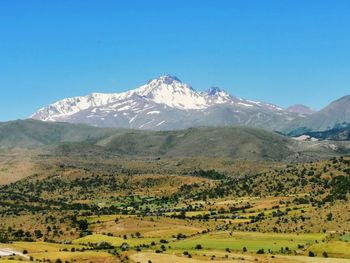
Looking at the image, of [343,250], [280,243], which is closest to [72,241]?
[280,243]

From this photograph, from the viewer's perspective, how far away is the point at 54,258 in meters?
143

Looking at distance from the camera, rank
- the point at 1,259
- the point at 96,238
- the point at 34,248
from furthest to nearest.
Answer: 1. the point at 96,238
2. the point at 34,248
3. the point at 1,259

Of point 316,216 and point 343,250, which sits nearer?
point 343,250

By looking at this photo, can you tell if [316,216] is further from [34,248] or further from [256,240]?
[34,248]

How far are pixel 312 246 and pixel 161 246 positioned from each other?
3966 centimetres

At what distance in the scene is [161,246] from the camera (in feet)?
540

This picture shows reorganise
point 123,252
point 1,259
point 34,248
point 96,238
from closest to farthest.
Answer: point 1,259 < point 123,252 < point 34,248 < point 96,238

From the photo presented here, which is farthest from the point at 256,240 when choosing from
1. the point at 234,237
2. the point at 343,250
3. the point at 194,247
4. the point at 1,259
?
the point at 1,259

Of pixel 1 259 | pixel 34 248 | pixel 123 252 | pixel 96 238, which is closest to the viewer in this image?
pixel 1 259

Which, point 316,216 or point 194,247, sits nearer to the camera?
point 194,247

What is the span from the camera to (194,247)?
528 feet

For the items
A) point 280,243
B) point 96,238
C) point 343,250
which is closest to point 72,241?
point 96,238

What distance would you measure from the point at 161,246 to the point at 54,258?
32.6 m

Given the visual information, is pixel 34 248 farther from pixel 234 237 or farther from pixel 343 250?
pixel 343 250
